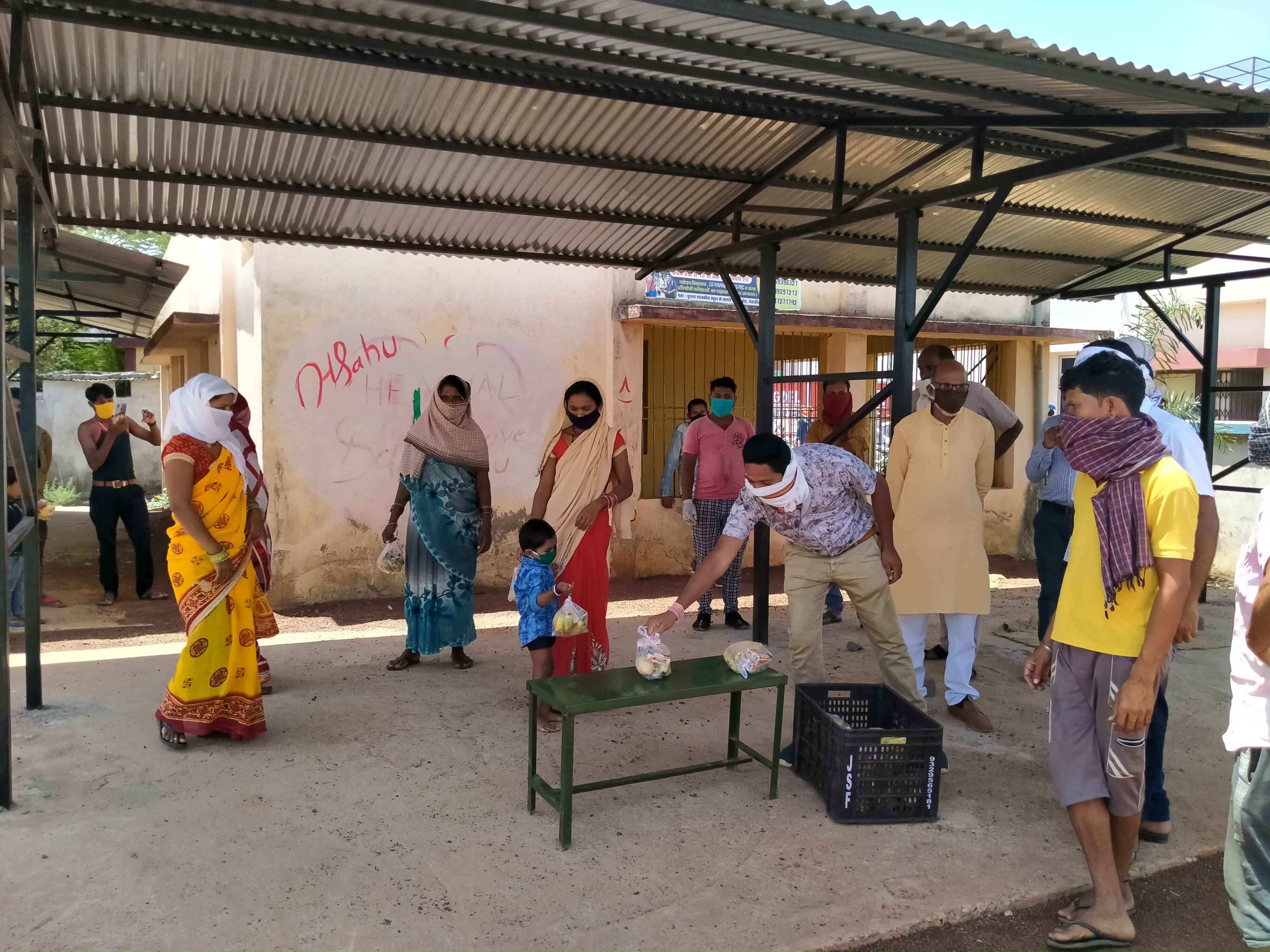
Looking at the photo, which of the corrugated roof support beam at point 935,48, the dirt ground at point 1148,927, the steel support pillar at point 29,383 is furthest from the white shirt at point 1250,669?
the steel support pillar at point 29,383

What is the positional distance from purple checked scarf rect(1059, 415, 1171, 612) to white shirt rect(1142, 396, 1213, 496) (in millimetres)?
353

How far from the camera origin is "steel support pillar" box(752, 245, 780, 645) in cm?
593

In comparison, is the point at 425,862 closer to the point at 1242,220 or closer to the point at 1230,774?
the point at 1230,774

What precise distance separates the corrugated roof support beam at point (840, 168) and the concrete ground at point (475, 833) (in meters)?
2.74

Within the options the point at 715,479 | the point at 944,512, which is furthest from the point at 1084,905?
the point at 715,479

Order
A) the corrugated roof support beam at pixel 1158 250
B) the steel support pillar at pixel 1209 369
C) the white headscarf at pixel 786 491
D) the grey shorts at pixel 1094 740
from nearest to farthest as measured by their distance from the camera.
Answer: the grey shorts at pixel 1094 740 → the white headscarf at pixel 786 491 → the corrugated roof support beam at pixel 1158 250 → the steel support pillar at pixel 1209 369

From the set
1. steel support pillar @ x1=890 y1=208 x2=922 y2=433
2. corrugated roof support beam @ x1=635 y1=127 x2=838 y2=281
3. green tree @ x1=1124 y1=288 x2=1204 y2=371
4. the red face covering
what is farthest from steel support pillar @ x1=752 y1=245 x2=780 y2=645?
green tree @ x1=1124 y1=288 x2=1204 y2=371

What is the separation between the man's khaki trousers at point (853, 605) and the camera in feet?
13.3

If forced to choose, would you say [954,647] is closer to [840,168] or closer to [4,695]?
[840,168]

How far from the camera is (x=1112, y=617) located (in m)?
2.75

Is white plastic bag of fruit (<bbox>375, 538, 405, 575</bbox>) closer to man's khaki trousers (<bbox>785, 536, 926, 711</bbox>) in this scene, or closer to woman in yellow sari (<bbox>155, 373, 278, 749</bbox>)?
woman in yellow sari (<bbox>155, 373, 278, 749</bbox>)

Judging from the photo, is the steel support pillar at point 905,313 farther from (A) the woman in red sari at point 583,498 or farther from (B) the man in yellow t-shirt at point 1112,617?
(B) the man in yellow t-shirt at point 1112,617

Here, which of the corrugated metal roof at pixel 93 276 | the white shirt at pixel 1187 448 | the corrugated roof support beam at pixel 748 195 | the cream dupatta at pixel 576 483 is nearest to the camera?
the white shirt at pixel 1187 448

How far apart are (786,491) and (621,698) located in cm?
108
